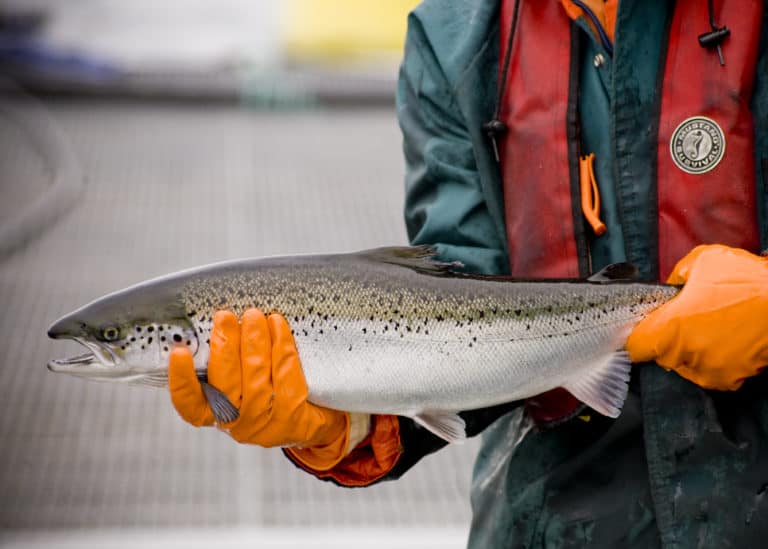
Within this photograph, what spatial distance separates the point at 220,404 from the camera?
1734 millimetres

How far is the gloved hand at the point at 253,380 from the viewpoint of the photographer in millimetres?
1716

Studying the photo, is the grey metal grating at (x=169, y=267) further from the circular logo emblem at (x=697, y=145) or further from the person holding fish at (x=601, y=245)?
the circular logo emblem at (x=697, y=145)

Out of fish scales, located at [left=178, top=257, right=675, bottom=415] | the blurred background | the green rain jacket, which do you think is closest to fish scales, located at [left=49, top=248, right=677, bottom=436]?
fish scales, located at [left=178, top=257, right=675, bottom=415]

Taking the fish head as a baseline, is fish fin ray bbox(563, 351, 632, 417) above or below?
below

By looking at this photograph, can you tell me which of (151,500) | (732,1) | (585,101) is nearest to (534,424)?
(585,101)

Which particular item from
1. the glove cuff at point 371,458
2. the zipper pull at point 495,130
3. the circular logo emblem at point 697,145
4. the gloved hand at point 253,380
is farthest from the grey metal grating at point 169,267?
the circular logo emblem at point 697,145

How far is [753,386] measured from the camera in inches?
69.1

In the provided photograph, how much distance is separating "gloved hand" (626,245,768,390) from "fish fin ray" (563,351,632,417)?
0.28 feet

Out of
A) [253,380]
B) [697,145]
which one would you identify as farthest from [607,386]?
[253,380]

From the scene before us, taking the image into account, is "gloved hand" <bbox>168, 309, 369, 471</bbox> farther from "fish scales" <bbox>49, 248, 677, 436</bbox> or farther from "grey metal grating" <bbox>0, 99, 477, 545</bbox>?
"grey metal grating" <bbox>0, 99, 477, 545</bbox>

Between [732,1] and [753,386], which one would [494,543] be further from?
[732,1]

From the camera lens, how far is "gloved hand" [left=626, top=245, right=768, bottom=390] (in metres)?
1.66

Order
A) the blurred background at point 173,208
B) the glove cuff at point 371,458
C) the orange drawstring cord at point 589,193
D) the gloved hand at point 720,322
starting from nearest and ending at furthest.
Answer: the gloved hand at point 720,322 → the orange drawstring cord at point 589,193 → the glove cuff at point 371,458 → the blurred background at point 173,208

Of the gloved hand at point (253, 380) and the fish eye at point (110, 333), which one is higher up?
the fish eye at point (110, 333)
